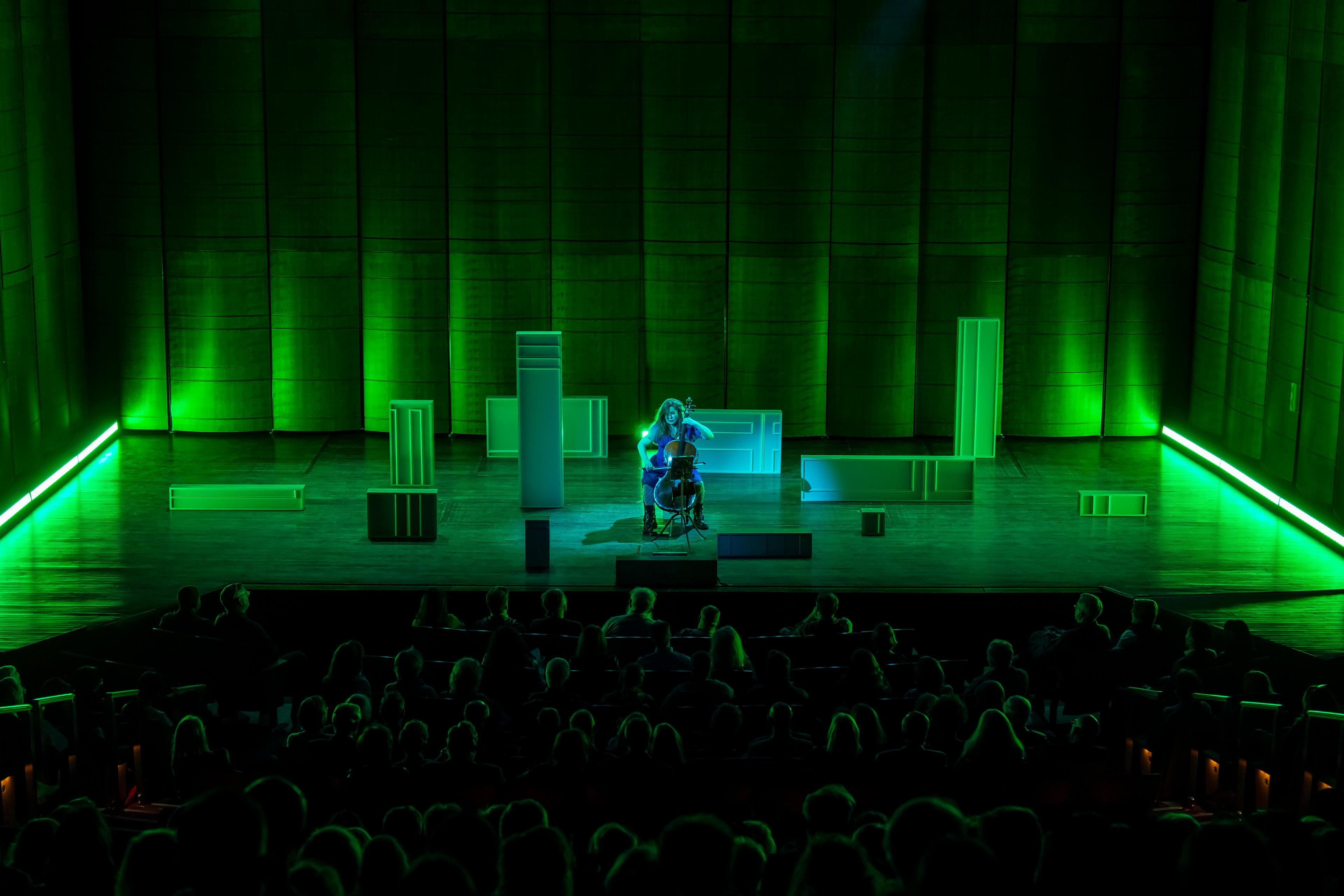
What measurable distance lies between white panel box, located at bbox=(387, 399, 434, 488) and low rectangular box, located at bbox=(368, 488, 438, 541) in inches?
49.9

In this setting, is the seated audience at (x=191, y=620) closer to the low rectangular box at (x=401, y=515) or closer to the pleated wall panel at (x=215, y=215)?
the low rectangular box at (x=401, y=515)

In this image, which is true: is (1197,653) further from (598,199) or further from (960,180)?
(598,199)

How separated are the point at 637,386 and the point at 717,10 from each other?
4.24 meters

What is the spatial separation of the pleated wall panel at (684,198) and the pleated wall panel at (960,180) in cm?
227

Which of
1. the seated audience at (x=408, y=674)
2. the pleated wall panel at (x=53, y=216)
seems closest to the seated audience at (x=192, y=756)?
the seated audience at (x=408, y=674)

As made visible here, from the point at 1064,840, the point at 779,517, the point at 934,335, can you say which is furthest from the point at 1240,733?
the point at 934,335

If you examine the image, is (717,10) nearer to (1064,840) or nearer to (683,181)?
(683,181)

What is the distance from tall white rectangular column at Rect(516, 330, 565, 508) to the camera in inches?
609

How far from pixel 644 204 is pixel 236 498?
5712 millimetres

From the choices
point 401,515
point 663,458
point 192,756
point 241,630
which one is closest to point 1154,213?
point 663,458

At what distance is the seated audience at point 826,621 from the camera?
11.0 m

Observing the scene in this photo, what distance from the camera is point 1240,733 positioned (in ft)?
28.0

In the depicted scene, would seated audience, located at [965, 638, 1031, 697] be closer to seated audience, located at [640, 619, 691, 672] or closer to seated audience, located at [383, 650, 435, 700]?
seated audience, located at [640, 619, 691, 672]

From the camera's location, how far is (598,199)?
18.5m
